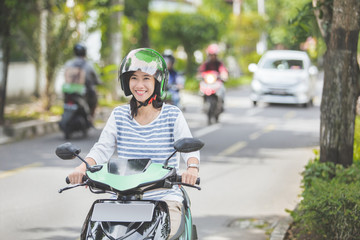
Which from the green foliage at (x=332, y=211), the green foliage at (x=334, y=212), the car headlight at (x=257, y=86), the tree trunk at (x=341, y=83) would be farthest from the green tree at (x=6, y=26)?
the car headlight at (x=257, y=86)

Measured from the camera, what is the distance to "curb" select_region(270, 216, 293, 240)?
19.4ft

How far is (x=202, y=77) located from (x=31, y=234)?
10.2 m

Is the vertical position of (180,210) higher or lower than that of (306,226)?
higher

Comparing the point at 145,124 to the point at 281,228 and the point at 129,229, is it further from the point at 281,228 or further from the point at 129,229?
the point at 281,228

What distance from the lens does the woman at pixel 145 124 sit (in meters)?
3.65

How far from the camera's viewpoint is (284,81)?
21875mm

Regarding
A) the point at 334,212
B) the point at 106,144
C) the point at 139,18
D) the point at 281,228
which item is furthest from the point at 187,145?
the point at 139,18

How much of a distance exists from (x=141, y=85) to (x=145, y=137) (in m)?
0.30

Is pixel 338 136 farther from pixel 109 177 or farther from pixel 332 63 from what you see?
pixel 109 177

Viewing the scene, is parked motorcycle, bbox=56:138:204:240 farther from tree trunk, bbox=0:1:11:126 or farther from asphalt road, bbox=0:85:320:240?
tree trunk, bbox=0:1:11:126

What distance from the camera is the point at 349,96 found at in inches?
251

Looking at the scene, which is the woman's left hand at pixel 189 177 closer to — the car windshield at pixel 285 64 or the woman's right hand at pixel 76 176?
the woman's right hand at pixel 76 176

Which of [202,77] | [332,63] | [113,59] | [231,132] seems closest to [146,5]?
[113,59]

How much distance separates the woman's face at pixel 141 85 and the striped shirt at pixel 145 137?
16 cm
